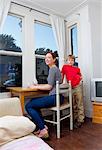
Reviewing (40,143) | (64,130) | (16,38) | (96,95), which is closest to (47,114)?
(64,130)

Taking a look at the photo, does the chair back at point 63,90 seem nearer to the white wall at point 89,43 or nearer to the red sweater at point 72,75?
the red sweater at point 72,75

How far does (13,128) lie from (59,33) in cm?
337

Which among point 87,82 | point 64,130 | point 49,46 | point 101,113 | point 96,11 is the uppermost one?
point 96,11

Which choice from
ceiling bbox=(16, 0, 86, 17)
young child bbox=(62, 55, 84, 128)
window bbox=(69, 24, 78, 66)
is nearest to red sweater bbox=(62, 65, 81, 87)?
young child bbox=(62, 55, 84, 128)

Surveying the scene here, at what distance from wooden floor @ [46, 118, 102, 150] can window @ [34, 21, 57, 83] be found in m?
1.33

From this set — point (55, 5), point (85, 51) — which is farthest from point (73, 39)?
point (55, 5)

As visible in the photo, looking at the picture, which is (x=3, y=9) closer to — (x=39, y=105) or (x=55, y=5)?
(x=55, y=5)

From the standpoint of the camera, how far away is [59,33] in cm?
433

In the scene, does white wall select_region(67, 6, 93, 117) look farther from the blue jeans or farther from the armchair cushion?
the armchair cushion

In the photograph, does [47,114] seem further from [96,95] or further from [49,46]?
[49,46]

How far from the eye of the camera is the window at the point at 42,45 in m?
4.07

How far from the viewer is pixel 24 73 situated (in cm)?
374

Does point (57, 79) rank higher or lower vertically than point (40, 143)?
higher

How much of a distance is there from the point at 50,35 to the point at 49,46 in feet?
0.94
